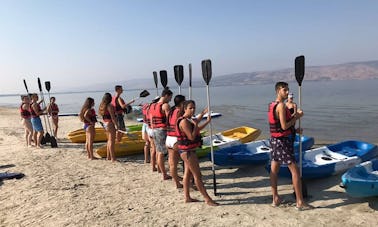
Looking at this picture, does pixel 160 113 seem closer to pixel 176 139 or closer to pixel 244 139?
pixel 176 139

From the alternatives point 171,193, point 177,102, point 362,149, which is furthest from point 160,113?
point 362,149

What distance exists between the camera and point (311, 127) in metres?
16.4

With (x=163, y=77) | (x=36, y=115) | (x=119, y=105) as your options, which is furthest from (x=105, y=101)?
(x=36, y=115)

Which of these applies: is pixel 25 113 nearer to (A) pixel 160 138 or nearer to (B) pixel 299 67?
(A) pixel 160 138

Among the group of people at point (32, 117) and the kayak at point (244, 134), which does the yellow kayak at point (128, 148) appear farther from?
the kayak at point (244, 134)

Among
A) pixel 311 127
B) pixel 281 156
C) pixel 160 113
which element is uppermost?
pixel 160 113

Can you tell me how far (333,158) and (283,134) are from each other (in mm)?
3337

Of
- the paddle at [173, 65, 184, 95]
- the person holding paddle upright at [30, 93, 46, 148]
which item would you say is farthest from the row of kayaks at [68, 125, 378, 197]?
the person holding paddle upright at [30, 93, 46, 148]

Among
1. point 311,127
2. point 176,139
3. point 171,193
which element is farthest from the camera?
point 311,127

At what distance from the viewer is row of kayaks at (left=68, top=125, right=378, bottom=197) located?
15.6 feet

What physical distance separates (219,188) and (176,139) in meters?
1.70

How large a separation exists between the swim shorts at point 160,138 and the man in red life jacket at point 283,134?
87.3 inches

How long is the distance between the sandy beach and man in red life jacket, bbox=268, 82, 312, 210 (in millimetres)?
571

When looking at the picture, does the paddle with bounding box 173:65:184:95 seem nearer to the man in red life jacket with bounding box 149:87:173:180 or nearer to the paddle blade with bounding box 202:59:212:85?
the man in red life jacket with bounding box 149:87:173:180
